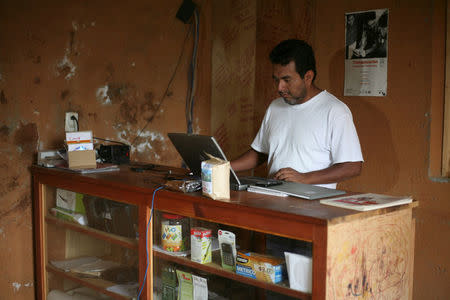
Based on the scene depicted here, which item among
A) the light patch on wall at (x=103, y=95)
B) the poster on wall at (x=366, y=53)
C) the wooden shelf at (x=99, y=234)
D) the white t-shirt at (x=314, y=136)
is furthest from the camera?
the light patch on wall at (x=103, y=95)

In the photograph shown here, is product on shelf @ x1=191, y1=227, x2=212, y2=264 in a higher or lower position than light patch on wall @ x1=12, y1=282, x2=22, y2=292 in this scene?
higher

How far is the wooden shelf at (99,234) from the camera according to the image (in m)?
2.35

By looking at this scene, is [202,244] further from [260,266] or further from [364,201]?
[364,201]

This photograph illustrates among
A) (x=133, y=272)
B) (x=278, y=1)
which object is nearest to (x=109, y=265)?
(x=133, y=272)

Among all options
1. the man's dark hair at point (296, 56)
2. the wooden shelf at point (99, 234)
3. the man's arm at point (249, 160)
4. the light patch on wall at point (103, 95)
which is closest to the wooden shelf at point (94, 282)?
the wooden shelf at point (99, 234)

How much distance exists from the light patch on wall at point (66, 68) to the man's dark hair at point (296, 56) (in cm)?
128

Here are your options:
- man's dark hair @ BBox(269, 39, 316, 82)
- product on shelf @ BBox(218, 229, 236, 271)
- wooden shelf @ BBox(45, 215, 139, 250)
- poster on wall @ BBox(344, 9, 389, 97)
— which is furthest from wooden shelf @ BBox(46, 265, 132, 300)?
poster on wall @ BBox(344, 9, 389, 97)

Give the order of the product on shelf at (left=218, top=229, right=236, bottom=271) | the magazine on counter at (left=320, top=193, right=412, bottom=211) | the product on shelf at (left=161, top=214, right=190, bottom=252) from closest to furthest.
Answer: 1. the magazine on counter at (left=320, top=193, right=412, bottom=211)
2. the product on shelf at (left=218, top=229, right=236, bottom=271)
3. the product on shelf at (left=161, top=214, right=190, bottom=252)

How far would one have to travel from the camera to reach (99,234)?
253cm

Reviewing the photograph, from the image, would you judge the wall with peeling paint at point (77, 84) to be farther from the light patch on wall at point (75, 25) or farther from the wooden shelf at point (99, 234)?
the wooden shelf at point (99, 234)

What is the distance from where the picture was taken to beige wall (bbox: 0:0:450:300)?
9.20 ft

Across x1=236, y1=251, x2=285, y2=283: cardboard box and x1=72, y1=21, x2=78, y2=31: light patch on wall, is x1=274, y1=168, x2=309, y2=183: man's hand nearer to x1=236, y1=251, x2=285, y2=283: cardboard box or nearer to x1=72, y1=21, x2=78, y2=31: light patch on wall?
x1=236, y1=251, x2=285, y2=283: cardboard box

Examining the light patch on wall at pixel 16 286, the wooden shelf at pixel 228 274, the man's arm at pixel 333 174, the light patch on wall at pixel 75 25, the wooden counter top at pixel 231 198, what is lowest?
the light patch on wall at pixel 16 286

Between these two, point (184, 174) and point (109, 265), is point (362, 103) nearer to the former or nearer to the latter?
point (184, 174)
